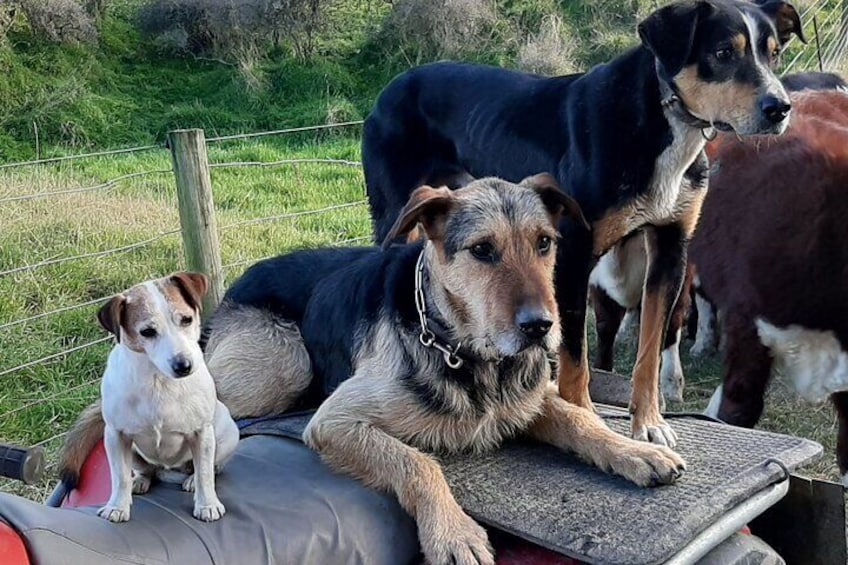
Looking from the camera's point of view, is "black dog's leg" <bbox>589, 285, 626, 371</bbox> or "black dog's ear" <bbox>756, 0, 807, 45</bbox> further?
"black dog's leg" <bbox>589, 285, 626, 371</bbox>

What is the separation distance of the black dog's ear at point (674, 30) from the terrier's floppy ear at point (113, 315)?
1.78 metres

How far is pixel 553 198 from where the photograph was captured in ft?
9.81

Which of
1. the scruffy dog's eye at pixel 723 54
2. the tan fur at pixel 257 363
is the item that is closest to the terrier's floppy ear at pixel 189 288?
the tan fur at pixel 257 363

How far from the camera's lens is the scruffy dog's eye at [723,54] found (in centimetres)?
304

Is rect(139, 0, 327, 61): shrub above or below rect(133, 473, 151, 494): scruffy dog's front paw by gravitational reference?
above

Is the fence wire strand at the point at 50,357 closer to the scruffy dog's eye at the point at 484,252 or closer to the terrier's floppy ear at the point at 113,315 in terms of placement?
the terrier's floppy ear at the point at 113,315

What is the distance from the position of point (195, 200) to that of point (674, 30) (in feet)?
9.34

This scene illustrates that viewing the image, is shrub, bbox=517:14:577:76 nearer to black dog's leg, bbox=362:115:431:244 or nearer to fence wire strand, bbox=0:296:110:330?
fence wire strand, bbox=0:296:110:330


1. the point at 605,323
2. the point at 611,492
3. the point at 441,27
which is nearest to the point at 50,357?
the point at 605,323

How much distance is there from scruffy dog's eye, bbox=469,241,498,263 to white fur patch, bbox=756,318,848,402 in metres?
1.79

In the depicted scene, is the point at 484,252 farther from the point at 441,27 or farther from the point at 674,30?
the point at 441,27

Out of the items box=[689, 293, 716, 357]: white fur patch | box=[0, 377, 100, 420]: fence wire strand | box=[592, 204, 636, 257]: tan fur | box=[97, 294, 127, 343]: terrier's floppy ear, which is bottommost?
box=[689, 293, 716, 357]: white fur patch

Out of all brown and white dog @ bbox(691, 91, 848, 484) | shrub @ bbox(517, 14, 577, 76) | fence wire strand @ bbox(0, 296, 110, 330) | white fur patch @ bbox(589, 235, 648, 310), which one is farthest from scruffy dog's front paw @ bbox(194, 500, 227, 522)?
shrub @ bbox(517, 14, 577, 76)

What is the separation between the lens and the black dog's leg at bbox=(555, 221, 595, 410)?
128 inches
